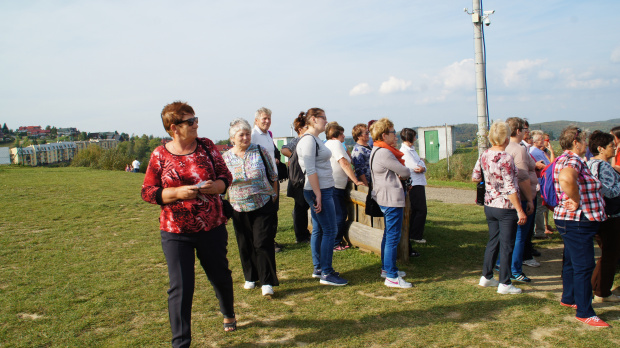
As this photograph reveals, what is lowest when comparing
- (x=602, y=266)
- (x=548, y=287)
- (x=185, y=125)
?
(x=548, y=287)

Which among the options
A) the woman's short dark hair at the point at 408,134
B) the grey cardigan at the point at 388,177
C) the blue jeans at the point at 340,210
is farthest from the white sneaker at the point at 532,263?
the blue jeans at the point at 340,210

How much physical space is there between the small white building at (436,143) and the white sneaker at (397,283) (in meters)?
16.7

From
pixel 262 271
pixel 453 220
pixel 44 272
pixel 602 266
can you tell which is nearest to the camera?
pixel 602 266

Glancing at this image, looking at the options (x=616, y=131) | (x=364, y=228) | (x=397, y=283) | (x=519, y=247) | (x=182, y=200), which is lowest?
(x=397, y=283)

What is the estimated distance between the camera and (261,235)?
4812 mm

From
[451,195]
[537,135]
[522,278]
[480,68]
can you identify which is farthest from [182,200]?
[451,195]

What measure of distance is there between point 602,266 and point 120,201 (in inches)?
449

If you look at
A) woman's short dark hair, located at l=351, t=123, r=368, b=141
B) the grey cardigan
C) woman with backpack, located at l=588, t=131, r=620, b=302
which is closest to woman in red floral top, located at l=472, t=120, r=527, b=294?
woman with backpack, located at l=588, t=131, r=620, b=302

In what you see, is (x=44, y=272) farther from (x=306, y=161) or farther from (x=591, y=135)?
(x=591, y=135)

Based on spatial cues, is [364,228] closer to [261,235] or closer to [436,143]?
[261,235]

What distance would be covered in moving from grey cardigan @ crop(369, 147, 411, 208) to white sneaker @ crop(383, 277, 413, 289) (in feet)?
2.79

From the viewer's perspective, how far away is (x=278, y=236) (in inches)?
310

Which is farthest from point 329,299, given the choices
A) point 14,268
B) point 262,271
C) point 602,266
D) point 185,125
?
point 14,268

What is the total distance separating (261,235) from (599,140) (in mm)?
3484
